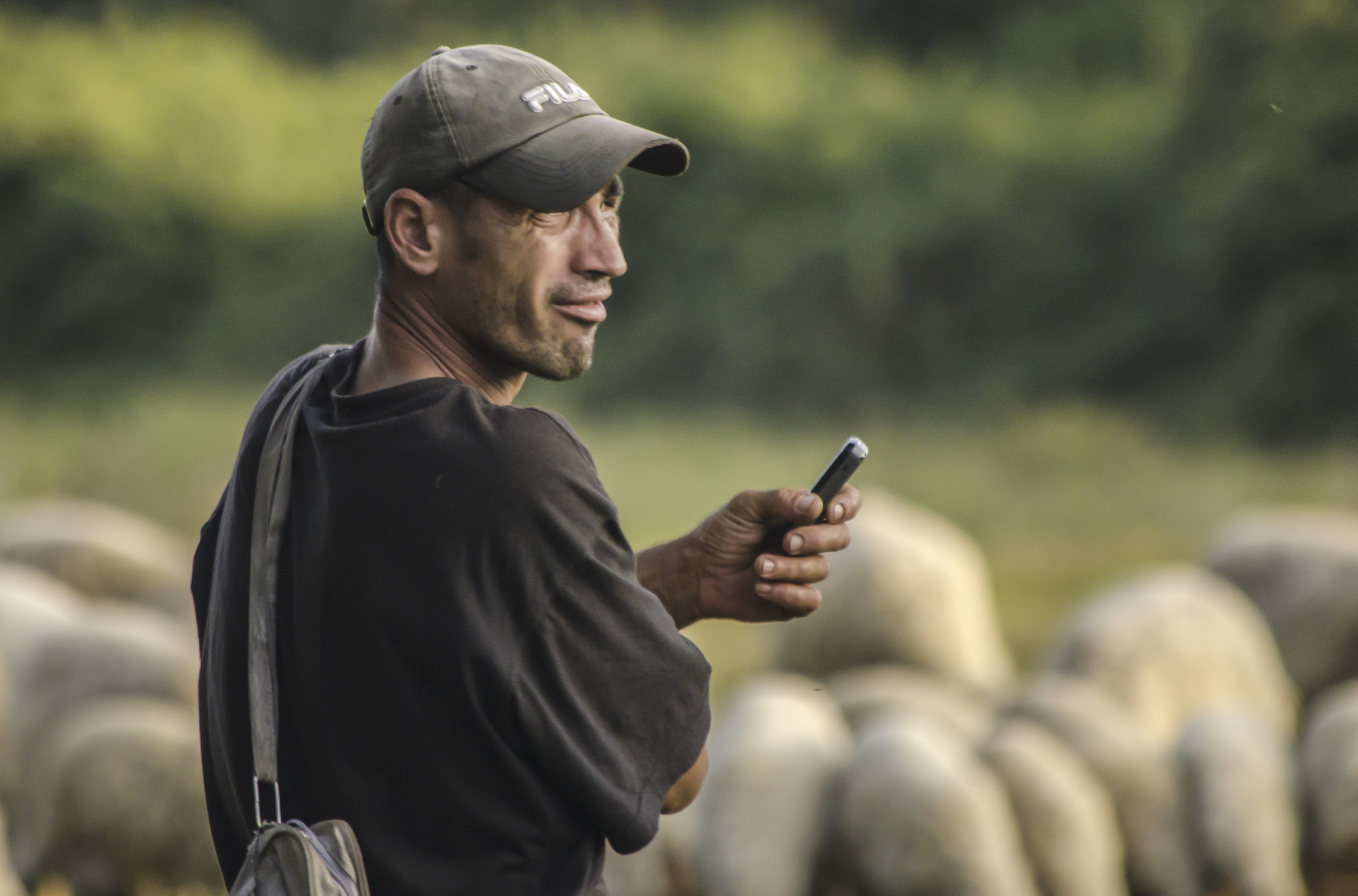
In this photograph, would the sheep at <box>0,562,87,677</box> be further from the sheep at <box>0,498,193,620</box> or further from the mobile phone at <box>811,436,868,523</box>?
the mobile phone at <box>811,436,868,523</box>

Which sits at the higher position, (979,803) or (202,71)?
(202,71)

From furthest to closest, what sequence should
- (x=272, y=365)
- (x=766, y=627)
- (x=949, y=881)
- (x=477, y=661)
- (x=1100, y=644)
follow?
1. (x=272, y=365)
2. (x=766, y=627)
3. (x=1100, y=644)
4. (x=949, y=881)
5. (x=477, y=661)

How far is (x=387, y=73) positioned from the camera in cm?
2544

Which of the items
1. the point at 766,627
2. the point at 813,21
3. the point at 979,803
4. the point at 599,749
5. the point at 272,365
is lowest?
the point at 272,365

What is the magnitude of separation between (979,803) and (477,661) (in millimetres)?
4061

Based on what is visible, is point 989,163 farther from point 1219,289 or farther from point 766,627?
point 766,627

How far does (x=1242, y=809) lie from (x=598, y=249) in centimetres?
464

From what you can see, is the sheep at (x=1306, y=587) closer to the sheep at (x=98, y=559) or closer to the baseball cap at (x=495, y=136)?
the sheep at (x=98, y=559)

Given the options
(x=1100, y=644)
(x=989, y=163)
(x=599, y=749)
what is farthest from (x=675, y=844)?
(x=989, y=163)

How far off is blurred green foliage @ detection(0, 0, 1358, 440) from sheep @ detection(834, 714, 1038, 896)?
1020 centimetres

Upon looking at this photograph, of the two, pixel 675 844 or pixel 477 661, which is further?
pixel 675 844

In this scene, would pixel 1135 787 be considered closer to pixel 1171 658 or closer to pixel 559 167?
pixel 1171 658

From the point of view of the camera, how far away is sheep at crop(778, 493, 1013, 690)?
7.77 metres

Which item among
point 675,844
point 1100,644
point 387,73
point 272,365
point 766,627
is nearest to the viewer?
point 675,844
